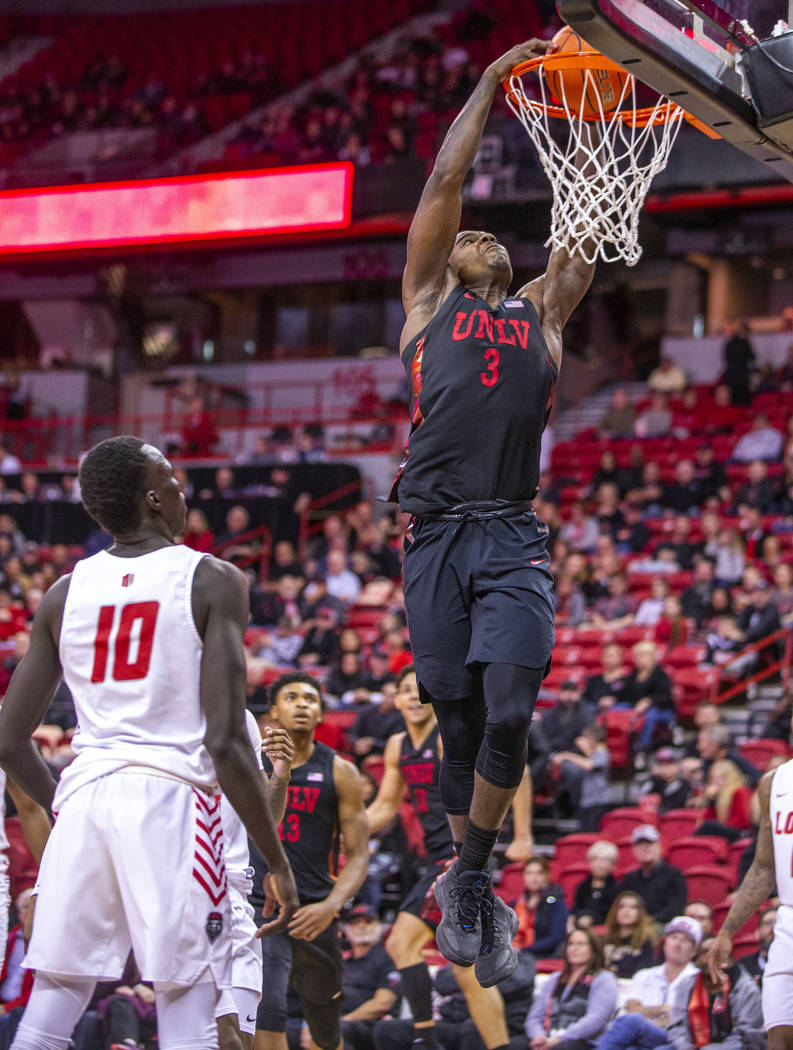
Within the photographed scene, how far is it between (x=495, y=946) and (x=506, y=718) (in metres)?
0.85

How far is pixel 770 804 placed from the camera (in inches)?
244

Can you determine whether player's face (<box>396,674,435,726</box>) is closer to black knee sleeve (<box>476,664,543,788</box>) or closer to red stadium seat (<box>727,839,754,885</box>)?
red stadium seat (<box>727,839,754,885</box>)

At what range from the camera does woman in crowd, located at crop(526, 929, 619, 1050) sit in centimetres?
853

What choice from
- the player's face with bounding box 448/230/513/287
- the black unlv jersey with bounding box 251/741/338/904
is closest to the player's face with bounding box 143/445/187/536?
the player's face with bounding box 448/230/513/287

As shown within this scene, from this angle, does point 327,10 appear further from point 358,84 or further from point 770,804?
point 770,804

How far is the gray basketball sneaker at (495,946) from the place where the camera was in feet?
16.3

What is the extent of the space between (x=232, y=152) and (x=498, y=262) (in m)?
18.9

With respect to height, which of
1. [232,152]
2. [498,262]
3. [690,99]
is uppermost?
[232,152]

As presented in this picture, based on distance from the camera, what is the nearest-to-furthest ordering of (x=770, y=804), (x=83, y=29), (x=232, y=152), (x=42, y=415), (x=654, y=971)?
(x=770, y=804)
(x=654, y=971)
(x=232, y=152)
(x=42, y=415)
(x=83, y=29)

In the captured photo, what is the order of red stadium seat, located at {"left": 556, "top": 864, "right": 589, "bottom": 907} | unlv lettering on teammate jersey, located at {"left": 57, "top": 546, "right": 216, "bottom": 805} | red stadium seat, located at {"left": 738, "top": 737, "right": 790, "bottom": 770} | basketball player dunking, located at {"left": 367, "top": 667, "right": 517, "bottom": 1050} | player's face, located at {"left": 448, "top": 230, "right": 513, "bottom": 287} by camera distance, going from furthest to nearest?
red stadium seat, located at {"left": 738, "top": 737, "right": 790, "bottom": 770} < red stadium seat, located at {"left": 556, "top": 864, "right": 589, "bottom": 907} < basketball player dunking, located at {"left": 367, "top": 667, "right": 517, "bottom": 1050} < player's face, located at {"left": 448, "top": 230, "right": 513, "bottom": 287} < unlv lettering on teammate jersey, located at {"left": 57, "top": 546, "right": 216, "bottom": 805}

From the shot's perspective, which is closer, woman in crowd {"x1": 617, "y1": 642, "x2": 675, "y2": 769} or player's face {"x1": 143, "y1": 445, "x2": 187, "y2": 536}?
player's face {"x1": 143, "y1": 445, "x2": 187, "y2": 536}

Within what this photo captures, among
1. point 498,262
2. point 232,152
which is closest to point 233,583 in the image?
point 498,262

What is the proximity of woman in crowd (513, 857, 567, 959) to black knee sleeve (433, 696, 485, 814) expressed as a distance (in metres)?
4.60

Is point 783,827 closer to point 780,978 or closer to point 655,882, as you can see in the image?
point 780,978
